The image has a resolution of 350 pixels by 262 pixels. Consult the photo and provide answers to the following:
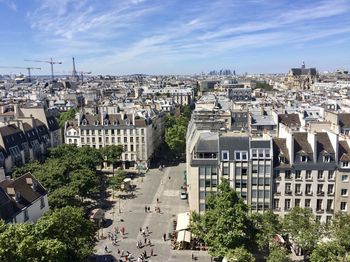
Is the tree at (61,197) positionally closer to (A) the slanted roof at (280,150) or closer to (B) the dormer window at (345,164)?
(A) the slanted roof at (280,150)

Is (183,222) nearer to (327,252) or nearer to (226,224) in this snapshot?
(226,224)

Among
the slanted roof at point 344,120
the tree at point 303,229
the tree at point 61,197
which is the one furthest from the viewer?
the slanted roof at point 344,120

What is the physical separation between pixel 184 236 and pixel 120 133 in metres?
57.3

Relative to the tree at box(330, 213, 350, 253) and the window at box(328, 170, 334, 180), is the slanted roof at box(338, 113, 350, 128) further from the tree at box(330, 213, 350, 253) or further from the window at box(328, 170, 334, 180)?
the tree at box(330, 213, 350, 253)

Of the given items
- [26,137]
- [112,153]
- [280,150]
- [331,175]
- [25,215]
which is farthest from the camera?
[112,153]

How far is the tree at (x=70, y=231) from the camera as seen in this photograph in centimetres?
4025

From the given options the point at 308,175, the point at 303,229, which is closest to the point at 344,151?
the point at 308,175

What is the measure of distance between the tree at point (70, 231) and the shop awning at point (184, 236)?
57.2ft

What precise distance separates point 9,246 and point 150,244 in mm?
32126

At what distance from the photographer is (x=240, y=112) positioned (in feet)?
344

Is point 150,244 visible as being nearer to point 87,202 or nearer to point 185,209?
point 185,209

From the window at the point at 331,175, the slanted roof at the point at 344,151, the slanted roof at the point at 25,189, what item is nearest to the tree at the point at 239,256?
the window at the point at 331,175

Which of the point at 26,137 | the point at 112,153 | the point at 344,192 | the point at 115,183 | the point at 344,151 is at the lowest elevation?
the point at 115,183

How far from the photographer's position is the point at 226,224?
47.2 metres
